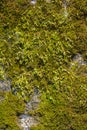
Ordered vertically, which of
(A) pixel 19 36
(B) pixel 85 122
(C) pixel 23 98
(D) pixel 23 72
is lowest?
(B) pixel 85 122

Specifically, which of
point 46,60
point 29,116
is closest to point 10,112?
point 29,116

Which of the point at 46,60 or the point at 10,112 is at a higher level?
the point at 46,60

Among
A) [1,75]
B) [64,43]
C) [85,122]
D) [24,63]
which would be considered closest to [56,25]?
[64,43]

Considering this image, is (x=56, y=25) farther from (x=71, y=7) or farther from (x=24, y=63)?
(x=24, y=63)

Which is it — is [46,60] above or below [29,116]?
above

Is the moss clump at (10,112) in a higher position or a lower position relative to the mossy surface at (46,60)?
lower

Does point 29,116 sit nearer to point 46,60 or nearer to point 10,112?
→ point 10,112

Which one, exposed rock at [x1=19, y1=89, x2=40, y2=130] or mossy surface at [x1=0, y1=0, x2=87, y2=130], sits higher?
mossy surface at [x1=0, y1=0, x2=87, y2=130]

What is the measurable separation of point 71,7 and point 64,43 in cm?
42

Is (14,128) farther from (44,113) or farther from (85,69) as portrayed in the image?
(85,69)

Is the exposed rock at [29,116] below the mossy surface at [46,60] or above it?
below

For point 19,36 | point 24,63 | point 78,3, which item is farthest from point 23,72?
point 78,3

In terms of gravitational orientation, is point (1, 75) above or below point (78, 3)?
below

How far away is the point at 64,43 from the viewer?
4.15 m
